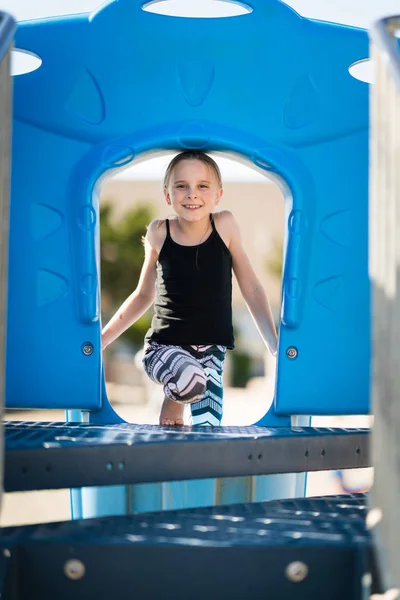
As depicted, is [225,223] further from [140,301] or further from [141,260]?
[141,260]

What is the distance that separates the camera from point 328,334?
4207 mm

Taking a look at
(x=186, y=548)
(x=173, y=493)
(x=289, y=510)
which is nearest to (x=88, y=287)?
(x=173, y=493)

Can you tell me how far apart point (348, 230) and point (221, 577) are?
7.50 ft

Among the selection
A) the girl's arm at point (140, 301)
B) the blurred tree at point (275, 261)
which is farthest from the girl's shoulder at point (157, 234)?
the blurred tree at point (275, 261)

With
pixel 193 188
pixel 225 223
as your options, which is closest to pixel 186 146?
pixel 193 188

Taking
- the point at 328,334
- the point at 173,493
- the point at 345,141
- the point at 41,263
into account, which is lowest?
the point at 173,493

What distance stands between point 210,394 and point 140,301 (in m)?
0.65

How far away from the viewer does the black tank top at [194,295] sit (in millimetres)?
4148

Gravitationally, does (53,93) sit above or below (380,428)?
above

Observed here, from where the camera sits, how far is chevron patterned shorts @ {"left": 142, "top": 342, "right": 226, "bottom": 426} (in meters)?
3.70

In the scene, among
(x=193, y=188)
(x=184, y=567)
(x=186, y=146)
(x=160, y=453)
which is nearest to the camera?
(x=184, y=567)

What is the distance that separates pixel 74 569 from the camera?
7.60ft

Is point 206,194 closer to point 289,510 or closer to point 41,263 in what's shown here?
point 41,263

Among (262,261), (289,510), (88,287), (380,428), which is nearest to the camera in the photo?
(380,428)
